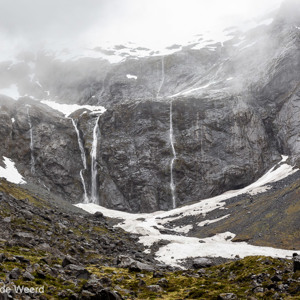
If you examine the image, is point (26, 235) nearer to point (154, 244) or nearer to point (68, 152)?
point (154, 244)

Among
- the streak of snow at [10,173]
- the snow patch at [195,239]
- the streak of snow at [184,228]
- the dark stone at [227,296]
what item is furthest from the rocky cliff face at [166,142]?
the dark stone at [227,296]

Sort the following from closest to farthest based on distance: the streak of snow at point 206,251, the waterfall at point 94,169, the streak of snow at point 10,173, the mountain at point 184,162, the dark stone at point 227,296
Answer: the dark stone at point 227,296, the streak of snow at point 206,251, the mountain at point 184,162, the streak of snow at point 10,173, the waterfall at point 94,169

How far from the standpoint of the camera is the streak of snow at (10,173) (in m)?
102

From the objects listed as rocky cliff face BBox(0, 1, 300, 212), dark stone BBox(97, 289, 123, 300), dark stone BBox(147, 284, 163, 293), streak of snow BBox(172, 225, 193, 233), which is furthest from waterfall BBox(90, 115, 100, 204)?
dark stone BBox(97, 289, 123, 300)

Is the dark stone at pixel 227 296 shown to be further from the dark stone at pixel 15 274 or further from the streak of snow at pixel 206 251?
the streak of snow at pixel 206 251

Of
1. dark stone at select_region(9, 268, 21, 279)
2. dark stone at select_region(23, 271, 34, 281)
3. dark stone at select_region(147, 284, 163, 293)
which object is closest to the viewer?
dark stone at select_region(9, 268, 21, 279)

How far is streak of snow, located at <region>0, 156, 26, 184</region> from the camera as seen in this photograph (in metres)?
102

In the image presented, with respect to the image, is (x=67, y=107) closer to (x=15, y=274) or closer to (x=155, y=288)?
(x=155, y=288)

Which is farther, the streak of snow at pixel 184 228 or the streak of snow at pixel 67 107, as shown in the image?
the streak of snow at pixel 67 107

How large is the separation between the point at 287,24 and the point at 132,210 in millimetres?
127382

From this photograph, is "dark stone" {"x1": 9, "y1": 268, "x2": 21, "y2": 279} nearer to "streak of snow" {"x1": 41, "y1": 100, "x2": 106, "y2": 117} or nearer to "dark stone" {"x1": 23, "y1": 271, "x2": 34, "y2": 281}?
"dark stone" {"x1": 23, "y1": 271, "x2": 34, "y2": 281}

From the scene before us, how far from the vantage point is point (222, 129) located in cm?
12438

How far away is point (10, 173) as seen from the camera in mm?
107750

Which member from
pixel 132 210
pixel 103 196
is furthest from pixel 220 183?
pixel 103 196
